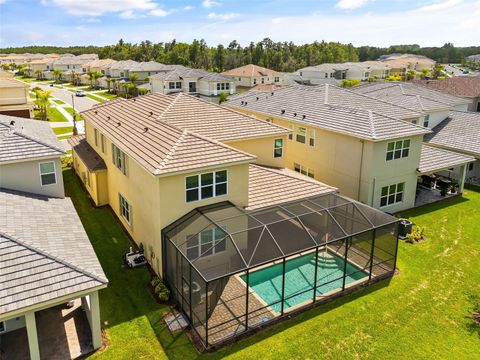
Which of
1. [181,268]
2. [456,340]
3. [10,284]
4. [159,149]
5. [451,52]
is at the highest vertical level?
[451,52]

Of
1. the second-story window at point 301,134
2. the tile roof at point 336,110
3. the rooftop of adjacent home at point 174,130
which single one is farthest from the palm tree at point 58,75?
the second-story window at point 301,134

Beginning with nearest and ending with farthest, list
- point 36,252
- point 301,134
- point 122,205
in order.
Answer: point 36,252 < point 122,205 < point 301,134

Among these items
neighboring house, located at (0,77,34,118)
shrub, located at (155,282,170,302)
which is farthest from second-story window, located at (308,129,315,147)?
neighboring house, located at (0,77,34,118)

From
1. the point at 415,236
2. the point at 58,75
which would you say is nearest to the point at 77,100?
the point at 58,75

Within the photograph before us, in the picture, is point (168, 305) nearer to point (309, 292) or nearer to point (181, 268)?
point (181, 268)

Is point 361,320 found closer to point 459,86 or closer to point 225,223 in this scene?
point 225,223

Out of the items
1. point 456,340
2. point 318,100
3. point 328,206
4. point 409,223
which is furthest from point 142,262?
point 318,100
